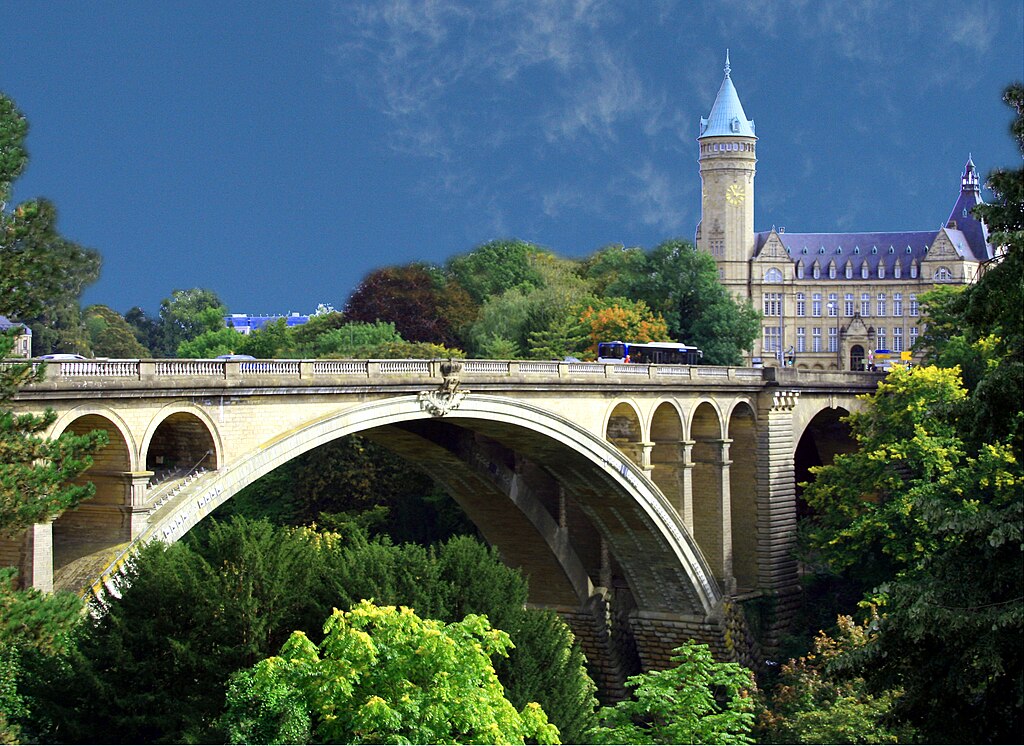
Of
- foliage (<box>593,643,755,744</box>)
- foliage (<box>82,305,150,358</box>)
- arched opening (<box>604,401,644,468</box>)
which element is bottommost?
foliage (<box>593,643,755,744</box>)

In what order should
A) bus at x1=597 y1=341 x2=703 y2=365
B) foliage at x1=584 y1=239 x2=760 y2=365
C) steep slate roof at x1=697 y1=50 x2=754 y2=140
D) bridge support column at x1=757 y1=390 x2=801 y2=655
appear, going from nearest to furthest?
bridge support column at x1=757 y1=390 x2=801 y2=655
bus at x1=597 y1=341 x2=703 y2=365
foliage at x1=584 y1=239 x2=760 y2=365
steep slate roof at x1=697 y1=50 x2=754 y2=140

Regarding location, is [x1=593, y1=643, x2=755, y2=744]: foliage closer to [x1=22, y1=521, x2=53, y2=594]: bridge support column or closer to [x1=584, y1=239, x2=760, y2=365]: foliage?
[x1=22, y1=521, x2=53, y2=594]: bridge support column

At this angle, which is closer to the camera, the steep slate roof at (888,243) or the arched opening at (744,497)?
the arched opening at (744,497)

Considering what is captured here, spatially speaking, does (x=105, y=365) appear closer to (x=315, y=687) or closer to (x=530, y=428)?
(x=315, y=687)

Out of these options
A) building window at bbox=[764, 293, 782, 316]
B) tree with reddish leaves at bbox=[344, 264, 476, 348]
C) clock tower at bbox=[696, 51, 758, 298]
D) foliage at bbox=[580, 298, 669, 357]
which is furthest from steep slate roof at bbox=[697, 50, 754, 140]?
foliage at bbox=[580, 298, 669, 357]

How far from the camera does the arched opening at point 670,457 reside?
53.7m

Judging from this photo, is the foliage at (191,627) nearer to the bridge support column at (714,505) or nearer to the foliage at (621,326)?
the bridge support column at (714,505)

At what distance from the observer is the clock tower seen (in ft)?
379

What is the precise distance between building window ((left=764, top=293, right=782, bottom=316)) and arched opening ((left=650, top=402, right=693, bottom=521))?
234ft

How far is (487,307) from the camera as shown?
287ft

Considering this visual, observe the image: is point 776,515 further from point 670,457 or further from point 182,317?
point 182,317

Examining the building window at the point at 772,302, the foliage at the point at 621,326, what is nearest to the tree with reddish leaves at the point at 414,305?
the foliage at the point at 621,326

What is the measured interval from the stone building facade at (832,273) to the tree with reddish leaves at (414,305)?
28.7 meters

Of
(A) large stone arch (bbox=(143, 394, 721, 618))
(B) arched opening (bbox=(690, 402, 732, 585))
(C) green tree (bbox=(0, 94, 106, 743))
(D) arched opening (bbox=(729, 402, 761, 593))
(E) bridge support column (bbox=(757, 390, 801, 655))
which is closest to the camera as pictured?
(C) green tree (bbox=(0, 94, 106, 743))
